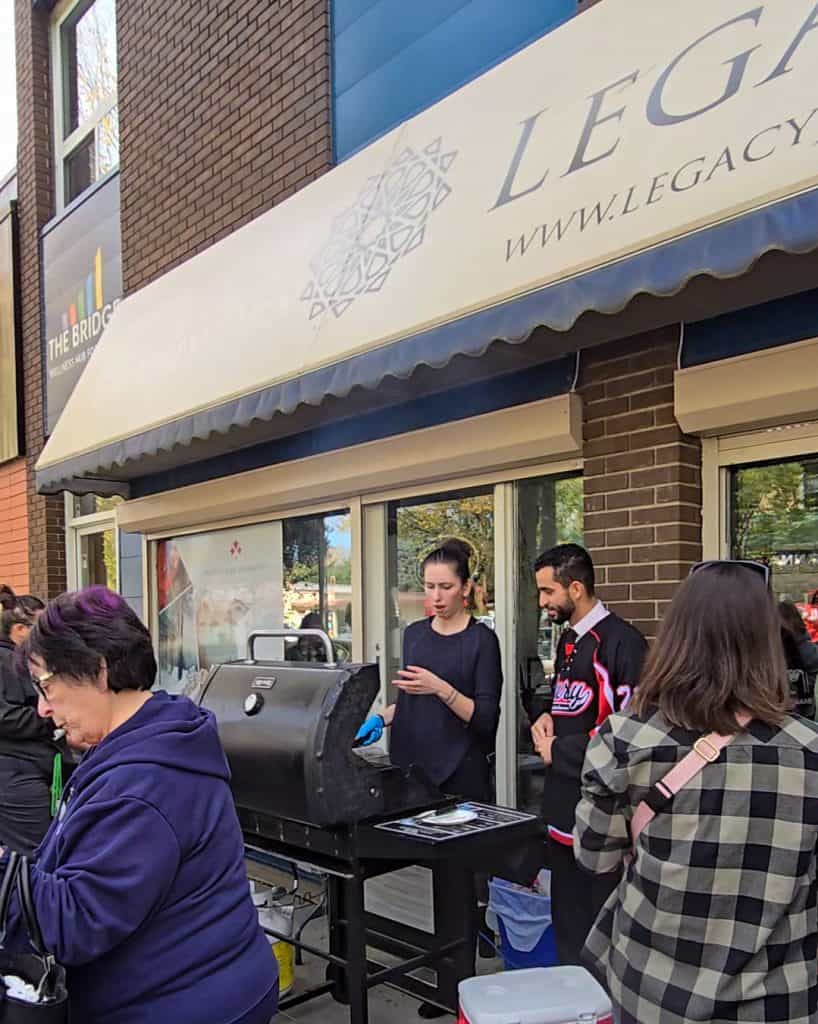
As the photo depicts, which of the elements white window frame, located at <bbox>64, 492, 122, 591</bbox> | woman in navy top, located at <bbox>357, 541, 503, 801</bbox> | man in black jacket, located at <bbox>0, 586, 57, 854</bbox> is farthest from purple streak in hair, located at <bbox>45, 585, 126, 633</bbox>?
white window frame, located at <bbox>64, 492, 122, 591</bbox>

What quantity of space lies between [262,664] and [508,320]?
5.05 ft

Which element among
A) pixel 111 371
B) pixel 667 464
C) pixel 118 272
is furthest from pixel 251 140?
pixel 667 464

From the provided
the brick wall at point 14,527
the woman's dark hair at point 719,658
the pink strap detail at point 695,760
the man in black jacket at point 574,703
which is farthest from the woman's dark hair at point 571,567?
the brick wall at point 14,527

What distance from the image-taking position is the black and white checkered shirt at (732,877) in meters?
1.87

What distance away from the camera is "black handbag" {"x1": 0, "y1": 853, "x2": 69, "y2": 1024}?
1579mm

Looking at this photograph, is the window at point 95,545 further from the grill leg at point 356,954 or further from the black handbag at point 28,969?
the black handbag at point 28,969

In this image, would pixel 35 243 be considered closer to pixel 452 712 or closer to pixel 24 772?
pixel 24 772

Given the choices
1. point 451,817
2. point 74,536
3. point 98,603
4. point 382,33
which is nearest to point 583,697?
point 451,817

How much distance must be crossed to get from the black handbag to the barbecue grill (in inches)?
54.1

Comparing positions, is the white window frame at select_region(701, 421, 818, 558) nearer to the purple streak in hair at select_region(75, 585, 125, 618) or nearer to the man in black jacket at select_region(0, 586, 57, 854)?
the purple streak in hair at select_region(75, 585, 125, 618)

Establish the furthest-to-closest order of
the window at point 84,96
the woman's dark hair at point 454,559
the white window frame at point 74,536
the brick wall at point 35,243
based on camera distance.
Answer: the brick wall at point 35,243, the white window frame at point 74,536, the window at point 84,96, the woman's dark hair at point 454,559

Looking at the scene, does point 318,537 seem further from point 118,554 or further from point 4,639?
point 118,554

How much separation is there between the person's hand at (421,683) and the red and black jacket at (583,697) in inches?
18.6

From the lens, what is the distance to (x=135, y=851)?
167 centimetres
